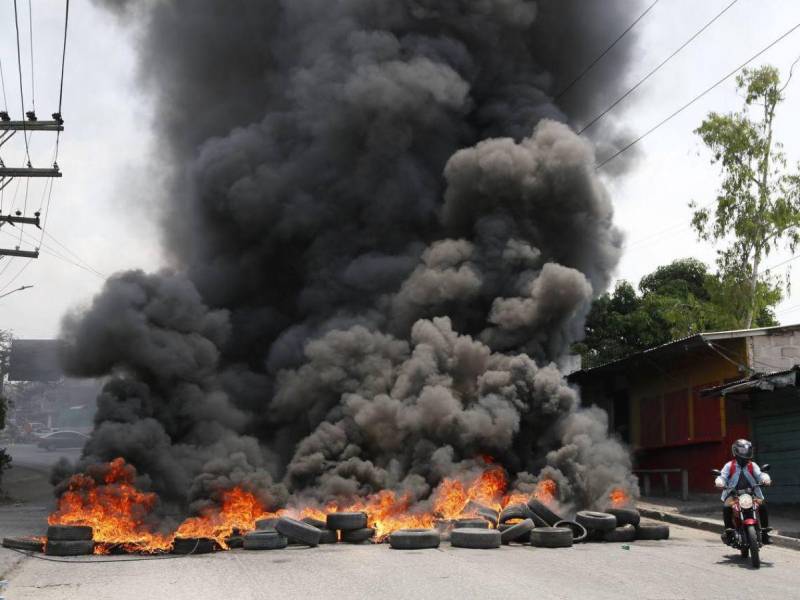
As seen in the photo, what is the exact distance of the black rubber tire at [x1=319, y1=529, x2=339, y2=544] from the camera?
1375 cm

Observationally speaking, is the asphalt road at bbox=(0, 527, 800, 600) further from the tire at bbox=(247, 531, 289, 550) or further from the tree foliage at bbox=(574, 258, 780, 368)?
the tree foliage at bbox=(574, 258, 780, 368)

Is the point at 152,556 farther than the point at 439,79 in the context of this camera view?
No

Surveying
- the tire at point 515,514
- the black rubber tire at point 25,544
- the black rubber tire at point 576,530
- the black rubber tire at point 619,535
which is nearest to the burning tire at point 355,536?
the tire at point 515,514

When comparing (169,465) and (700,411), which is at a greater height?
(700,411)

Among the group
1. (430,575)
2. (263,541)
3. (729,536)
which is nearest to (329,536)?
(263,541)

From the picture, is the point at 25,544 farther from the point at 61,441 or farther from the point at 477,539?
the point at 61,441

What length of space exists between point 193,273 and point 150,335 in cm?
709

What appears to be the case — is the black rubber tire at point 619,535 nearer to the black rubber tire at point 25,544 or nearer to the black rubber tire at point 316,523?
the black rubber tire at point 316,523

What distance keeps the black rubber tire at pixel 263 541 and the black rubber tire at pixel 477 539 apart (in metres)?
2.89

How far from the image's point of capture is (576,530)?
13602 millimetres

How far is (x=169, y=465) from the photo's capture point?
17.2 meters

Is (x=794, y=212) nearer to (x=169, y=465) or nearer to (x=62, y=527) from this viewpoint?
(x=169, y=465)

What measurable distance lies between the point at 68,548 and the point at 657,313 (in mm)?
25325

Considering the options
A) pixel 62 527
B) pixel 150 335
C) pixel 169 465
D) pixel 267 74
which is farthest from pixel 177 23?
pixel 62 527
